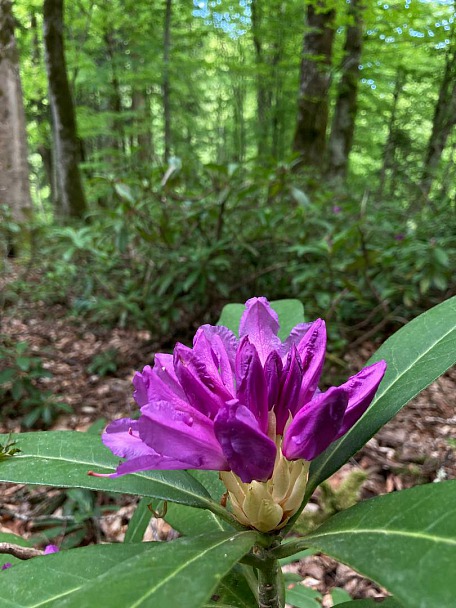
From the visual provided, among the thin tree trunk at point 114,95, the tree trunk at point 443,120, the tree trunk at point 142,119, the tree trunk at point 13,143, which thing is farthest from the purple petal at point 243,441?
the thin tree trunk at point 114,95

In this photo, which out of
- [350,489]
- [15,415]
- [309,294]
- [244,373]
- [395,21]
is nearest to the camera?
[244,373]

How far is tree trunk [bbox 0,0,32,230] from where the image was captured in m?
6.00

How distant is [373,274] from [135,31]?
24.0 feet

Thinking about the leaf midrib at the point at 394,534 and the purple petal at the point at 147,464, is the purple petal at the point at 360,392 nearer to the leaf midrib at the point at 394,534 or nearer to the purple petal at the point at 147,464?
the leaf midrib at the point at 394,534

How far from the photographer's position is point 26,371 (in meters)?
2.82

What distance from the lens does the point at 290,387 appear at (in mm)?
665

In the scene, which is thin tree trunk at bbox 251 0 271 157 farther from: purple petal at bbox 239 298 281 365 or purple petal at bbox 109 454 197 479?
purple petal at bbox 109 454 197 479

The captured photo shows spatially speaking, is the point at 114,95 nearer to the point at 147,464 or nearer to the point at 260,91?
the point at 260,91

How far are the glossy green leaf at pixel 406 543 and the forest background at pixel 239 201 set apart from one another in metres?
2.00

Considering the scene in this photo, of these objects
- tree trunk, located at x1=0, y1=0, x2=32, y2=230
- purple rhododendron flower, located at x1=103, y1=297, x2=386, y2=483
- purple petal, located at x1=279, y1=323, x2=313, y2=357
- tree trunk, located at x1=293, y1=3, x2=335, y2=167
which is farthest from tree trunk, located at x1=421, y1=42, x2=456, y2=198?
tree trunk, located at x1=0, y1=0, x2=32, y2=230

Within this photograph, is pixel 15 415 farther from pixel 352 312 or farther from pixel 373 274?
pixel 373 274

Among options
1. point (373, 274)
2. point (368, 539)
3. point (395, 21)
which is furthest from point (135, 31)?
point (368, 539)

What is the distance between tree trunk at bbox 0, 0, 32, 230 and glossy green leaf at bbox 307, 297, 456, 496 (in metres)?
6.01

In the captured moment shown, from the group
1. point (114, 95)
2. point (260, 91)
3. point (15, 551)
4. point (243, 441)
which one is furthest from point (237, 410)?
point (260, 91)
